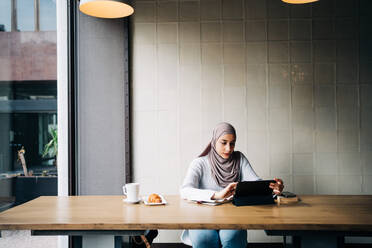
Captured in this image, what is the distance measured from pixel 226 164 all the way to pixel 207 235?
1.85 feet

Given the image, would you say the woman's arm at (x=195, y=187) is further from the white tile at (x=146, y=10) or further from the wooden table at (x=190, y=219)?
the white tile at (x=146, y=10)

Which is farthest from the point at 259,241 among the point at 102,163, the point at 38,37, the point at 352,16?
the point at 38,37

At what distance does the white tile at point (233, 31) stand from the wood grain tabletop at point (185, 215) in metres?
1.76

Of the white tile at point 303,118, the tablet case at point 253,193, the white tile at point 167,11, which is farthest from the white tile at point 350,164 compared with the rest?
the white tile at point 167,11

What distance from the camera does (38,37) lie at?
2.27 m

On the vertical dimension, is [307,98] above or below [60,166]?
above

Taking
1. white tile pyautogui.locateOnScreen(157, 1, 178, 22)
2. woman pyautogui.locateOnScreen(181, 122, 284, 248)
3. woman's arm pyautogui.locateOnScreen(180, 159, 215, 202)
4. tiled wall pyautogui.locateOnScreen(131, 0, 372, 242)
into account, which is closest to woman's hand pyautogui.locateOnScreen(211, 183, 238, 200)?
woman's arm pyautogui.locateOnScreen(180, 159, 215, 202)

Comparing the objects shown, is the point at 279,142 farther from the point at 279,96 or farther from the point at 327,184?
the point at 327,184

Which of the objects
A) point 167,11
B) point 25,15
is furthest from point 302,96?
point 25,15

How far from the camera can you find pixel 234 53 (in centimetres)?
290

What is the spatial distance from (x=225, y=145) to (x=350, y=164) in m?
1.54

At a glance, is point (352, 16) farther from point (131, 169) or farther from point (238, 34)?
point (131, 169)

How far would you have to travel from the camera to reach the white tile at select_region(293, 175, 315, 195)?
2.88 meters

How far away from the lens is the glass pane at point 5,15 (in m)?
1.75
